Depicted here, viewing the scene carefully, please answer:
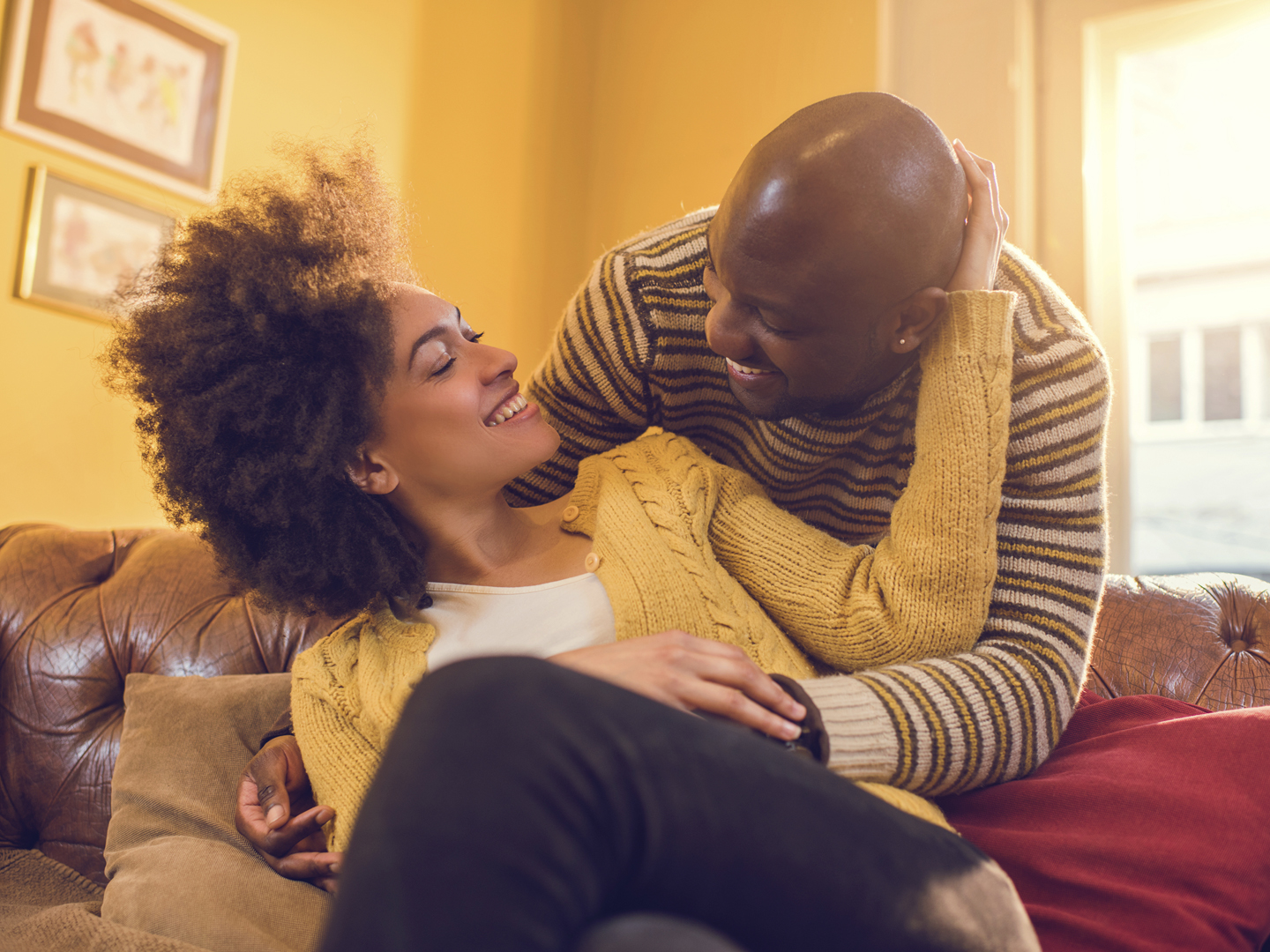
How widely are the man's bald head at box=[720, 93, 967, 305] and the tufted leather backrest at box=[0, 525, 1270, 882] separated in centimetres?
85

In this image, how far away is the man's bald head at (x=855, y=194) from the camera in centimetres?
82

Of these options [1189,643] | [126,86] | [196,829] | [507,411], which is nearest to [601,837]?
[507,411]

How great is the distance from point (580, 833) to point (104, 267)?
195 centimetres

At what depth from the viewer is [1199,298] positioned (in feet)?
7.27

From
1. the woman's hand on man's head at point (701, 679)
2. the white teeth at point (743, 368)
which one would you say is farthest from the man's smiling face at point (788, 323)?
the woman's hand on man's head at point (701, 679)

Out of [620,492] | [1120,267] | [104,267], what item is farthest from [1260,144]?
[104,267]

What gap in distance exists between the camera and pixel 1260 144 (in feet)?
7.15

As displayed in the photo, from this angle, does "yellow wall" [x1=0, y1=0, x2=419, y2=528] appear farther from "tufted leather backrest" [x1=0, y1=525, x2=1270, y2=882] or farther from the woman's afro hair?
the woman's afro hair

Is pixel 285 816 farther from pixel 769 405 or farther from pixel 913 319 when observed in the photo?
pixel 913 319

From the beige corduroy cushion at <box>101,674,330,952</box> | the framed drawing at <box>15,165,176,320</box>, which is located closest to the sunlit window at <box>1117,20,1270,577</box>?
the beige corduroy cushion at <box>101,674,330,952</box>

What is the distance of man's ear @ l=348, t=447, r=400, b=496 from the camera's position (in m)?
1.20

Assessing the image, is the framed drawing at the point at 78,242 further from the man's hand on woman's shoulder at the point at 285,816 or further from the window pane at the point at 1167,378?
the window pane at the point at 1167,378

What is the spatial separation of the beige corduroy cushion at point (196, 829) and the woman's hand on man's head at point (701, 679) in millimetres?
422

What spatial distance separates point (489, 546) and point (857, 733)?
55 centimetres
